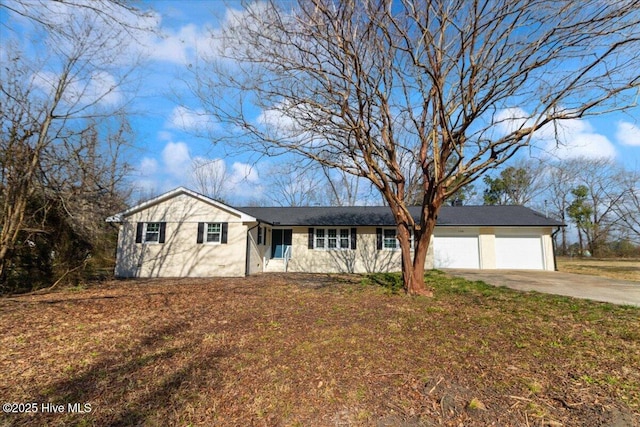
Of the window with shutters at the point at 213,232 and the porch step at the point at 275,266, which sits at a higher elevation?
the window with shutters at the point at 213,232

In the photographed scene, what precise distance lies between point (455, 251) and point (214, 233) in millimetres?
12108

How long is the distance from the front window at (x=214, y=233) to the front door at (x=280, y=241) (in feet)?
11.7

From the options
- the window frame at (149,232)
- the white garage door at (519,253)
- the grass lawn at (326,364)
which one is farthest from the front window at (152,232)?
the white garage door at (519,253)

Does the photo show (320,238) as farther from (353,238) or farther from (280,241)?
(280,241)

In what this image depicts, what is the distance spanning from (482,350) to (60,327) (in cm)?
683

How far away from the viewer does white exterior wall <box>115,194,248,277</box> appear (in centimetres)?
1356

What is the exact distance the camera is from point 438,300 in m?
7.54

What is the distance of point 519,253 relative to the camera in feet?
53.0

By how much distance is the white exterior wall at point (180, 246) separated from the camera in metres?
13.6

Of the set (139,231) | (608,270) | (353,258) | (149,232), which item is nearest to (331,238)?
(353,258)

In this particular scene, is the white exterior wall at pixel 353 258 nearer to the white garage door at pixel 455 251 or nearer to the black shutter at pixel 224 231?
the white garage door at pixel 455 251

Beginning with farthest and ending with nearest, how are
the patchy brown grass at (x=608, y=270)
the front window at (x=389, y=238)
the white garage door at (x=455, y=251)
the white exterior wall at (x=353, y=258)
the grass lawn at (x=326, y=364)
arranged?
the white garage door at (x=455, y=251)
the front window at (x=389, y=238)
the white exterior wall at (x=353, y=258)
the patchy brown grass at (x=608, y=270)
the grass lawn at (x=326, y=364)

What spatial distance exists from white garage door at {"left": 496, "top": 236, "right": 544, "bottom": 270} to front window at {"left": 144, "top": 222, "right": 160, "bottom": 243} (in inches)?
650

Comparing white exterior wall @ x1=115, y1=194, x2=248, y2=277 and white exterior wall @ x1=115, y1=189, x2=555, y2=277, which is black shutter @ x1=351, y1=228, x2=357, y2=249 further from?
white exterior wall @ x1=115, y1=194, x2=248, y2=277
